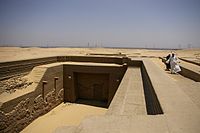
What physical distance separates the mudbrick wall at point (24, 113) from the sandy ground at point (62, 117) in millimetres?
271

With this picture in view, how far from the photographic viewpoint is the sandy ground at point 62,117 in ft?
27.2

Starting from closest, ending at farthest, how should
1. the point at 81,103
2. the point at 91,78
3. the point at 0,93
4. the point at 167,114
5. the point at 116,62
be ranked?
the point at 167,114, the point at 0,93, the point at 81,103, the point at 91,78, the point at 116,62

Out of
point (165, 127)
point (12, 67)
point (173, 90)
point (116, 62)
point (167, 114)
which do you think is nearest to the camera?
point (165, 127)

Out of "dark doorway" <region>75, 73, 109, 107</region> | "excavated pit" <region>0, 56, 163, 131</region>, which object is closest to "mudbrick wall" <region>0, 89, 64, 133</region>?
"excavated pit" <region>0, 56, 163, 131</region>

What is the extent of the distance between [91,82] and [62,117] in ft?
13.2

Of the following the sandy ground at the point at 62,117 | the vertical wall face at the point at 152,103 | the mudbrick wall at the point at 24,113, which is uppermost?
the vertical wall face at the point at 152,103

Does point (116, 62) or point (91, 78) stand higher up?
point (116, 62)

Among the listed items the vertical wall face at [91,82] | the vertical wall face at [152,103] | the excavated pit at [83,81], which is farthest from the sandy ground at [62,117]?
the vertical wall face at [152,103]

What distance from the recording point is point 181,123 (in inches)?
83.9

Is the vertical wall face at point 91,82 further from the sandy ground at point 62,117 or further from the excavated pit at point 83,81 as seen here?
the sandy ground at point 62,117

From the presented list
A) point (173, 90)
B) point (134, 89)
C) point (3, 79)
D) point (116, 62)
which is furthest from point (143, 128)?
point (116, 62)

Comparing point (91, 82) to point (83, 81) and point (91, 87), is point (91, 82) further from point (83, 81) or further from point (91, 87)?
point (83, 81)

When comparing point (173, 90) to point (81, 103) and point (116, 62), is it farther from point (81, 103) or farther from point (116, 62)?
point (116, 62)

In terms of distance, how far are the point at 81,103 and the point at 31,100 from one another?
4.05 metres
